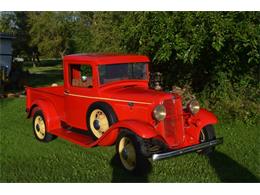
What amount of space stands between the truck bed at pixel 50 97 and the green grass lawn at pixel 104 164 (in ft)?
2.50

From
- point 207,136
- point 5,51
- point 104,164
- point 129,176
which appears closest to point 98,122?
point 104,164

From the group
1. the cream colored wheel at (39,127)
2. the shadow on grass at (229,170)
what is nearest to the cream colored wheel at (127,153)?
the shadow on grass at (229,170)

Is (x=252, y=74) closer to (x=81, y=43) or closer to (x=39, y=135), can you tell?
(x=39, y=135)

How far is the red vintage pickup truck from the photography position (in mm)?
6098

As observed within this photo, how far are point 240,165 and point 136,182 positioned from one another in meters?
1.96

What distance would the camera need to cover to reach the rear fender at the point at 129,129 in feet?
19.1

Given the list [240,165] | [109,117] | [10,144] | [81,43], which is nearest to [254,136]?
[240,165]

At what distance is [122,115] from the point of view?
663 cm

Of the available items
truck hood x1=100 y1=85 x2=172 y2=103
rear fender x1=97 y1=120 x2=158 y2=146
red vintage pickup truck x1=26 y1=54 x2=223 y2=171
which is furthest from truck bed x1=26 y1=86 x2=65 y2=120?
rear fender x1=97 y1=120 x2=158 y2=146

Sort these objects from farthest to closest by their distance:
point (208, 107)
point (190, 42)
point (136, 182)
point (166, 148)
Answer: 1. point (208, 107)
2. point (190, 42)
3. point (166, 148)
4. point (136, 182)

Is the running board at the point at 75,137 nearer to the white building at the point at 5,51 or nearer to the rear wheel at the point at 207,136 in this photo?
the rear wheel at the point at 207,136

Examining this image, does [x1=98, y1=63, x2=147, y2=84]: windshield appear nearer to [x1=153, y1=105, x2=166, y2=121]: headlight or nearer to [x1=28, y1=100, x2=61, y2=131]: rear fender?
[x1=153, y1=105, x2=166, y2=121]: headlight

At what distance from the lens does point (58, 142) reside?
7879 millimetres

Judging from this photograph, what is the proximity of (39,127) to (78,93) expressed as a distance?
58.1 inches
